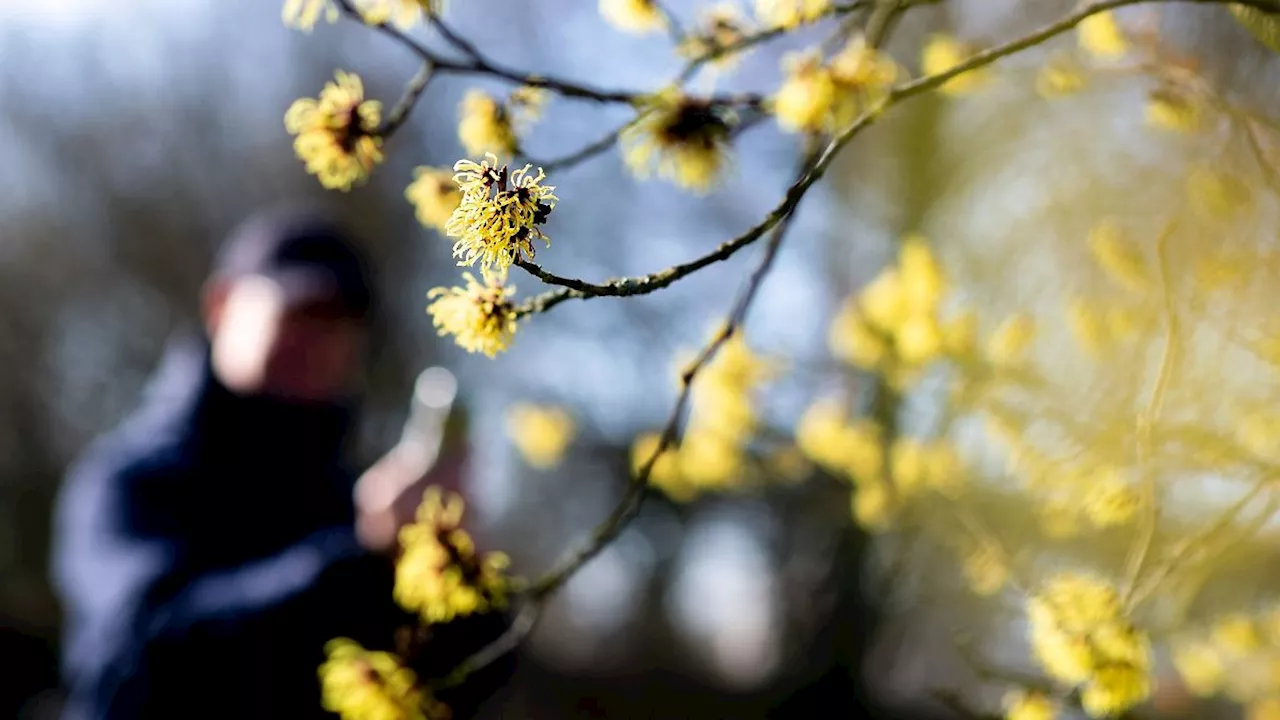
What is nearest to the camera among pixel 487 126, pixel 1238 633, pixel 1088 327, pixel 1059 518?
pixel 487 126

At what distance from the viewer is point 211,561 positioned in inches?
43.2

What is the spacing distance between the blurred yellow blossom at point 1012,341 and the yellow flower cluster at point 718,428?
0.84 ft

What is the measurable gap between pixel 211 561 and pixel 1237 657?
1.22m

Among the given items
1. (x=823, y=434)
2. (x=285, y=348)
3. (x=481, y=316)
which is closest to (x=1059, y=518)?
(x=823, y=434)

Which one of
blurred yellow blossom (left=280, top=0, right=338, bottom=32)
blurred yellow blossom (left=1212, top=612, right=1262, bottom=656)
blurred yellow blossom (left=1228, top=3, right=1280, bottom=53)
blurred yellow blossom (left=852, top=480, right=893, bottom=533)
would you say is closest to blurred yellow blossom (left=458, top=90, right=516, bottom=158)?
blurred yellow blossom (left=280, top=0, right=338, bottom=32)

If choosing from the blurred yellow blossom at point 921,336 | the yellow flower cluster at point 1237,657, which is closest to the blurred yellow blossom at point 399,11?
the blurred yellow blossom at point 921,336

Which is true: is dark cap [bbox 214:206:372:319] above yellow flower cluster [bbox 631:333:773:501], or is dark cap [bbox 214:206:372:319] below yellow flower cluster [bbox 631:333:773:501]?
above

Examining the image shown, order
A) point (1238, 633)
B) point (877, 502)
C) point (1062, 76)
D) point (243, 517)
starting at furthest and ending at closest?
point (877, 502), point (243, 517), point (1238, 633), point (1062, 76)

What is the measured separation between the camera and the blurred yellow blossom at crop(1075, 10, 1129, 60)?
2.13ft

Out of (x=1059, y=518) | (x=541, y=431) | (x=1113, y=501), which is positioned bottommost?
(x=1113, y=501)

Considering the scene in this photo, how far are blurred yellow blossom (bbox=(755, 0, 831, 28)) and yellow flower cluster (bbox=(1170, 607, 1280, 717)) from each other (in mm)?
699

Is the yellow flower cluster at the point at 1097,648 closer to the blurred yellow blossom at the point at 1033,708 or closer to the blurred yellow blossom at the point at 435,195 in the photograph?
the blurred yellow blossom at the point at 1033,708

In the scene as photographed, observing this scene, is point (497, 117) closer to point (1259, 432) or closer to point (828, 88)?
point (828, 88)

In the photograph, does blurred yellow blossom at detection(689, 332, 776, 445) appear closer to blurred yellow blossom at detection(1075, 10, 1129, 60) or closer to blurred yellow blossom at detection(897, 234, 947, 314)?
blurred yellow blossom at detection(897, 234, 947, 314)
